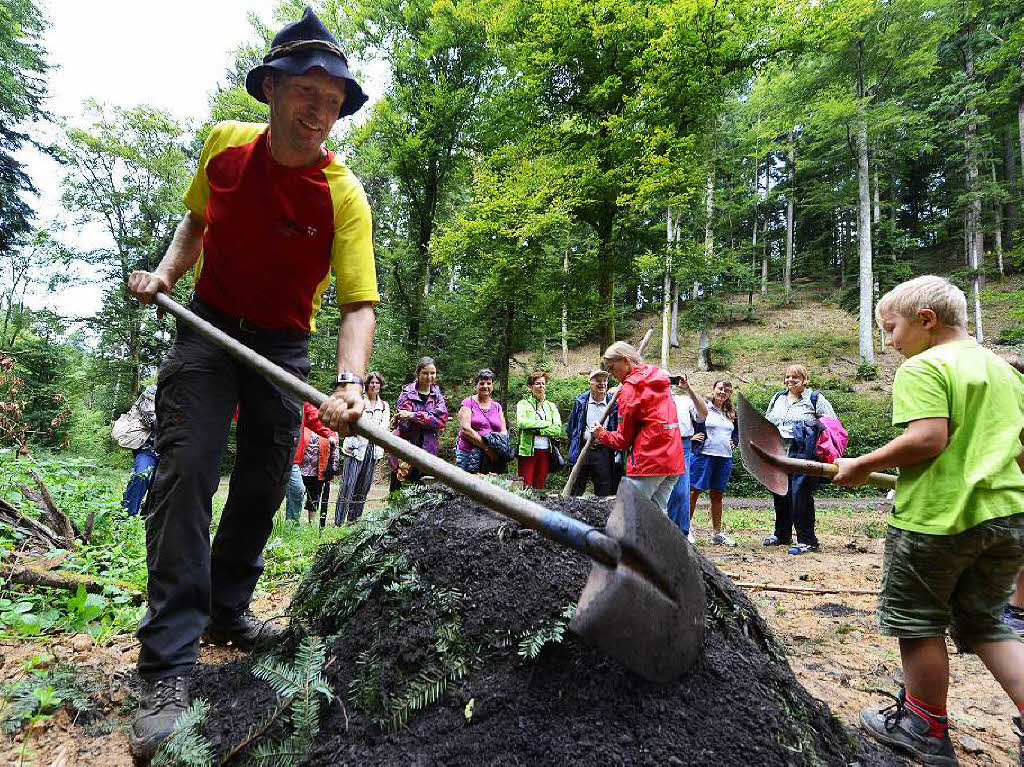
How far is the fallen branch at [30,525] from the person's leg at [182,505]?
8.40 ft

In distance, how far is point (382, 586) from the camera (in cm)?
201

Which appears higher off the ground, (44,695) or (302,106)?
(302,106)

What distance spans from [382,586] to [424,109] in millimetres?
17599

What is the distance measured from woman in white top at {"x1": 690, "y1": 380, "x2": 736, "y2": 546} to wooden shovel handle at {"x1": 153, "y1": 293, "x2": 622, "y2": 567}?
5.81m

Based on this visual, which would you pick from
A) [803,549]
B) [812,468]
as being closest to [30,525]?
[812,468]

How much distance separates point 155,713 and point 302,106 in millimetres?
2312

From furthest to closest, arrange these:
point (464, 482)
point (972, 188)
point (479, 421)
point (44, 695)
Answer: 1. point (972, 188)
2. point (479, 421)
3. point (44, 695)
4. point (464, 482)

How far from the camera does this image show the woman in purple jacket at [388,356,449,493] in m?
6.67

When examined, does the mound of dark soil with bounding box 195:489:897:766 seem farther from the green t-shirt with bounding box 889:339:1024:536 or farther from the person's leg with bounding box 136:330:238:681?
Answer: the green t-shirt with bounding box 889:339:1024:536

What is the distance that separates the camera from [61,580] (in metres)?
2.99

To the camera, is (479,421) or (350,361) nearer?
(350,361)

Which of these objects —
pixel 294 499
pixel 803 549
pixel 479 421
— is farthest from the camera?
pixel 294 499

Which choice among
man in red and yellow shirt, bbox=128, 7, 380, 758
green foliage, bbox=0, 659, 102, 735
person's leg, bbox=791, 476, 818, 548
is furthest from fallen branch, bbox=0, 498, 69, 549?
person's leg, bbox=791, 476, 818, 548

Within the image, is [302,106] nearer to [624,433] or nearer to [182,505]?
[182,505]
